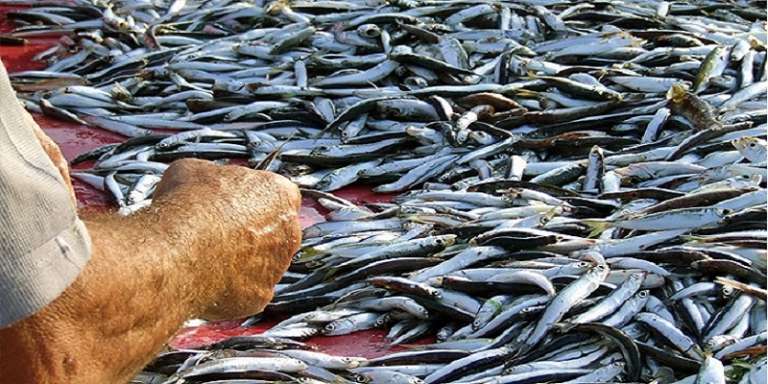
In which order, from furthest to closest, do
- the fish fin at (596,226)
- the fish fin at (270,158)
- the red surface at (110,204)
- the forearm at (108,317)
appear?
the fish fin at (270,158), the fish fin at (596,226), the red surface at (110,204), the forearm at (108,317)

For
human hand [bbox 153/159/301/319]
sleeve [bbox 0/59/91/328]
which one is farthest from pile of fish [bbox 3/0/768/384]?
sleeve [bbox 0/59/91/328]

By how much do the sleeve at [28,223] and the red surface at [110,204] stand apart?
7.06ft

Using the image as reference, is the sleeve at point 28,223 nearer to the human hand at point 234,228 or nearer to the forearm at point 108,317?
the forearm at point 108,317

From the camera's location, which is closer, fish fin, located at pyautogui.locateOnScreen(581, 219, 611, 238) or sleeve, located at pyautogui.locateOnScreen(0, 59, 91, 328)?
sleeve, located at pyautogui.locateOnScreen(0, 59, 91, 328)

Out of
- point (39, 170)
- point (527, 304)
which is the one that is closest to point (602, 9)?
point (527, 304)

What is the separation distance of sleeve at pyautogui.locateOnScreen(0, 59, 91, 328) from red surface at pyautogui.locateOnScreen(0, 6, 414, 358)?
215 cm

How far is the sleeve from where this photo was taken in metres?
1.71

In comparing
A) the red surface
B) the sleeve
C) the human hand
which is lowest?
the red surface

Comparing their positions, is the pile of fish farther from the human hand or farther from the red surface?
the human hand

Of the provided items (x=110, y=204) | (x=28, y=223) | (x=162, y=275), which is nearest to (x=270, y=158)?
(x=110, y=204)

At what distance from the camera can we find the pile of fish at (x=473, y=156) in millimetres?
3736

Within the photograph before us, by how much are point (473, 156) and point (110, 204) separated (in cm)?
149

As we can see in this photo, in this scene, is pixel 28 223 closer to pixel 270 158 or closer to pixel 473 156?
pixel 270 158

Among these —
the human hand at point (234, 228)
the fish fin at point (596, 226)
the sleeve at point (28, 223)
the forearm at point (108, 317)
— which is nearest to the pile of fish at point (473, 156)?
the fish fin at point (596, 226)
